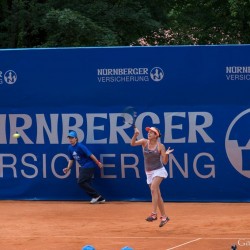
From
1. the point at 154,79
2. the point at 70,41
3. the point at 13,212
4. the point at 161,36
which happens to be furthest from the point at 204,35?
the point at 13,212

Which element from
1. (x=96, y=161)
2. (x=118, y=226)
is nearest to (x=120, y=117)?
(x=96, y=161)

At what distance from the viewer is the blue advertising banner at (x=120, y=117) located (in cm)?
1781

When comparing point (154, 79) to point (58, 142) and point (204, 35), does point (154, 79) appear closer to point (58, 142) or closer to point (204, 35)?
point (58, 142)

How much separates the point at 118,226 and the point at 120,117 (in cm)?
313

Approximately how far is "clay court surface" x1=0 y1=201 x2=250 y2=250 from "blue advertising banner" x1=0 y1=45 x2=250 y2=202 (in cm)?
45

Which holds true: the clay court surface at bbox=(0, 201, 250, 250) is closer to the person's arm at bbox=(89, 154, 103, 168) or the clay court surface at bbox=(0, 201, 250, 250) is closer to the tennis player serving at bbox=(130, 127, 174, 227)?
the tennis player serving at bbox=(130, 127, 174, 227)

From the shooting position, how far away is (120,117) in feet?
60.1

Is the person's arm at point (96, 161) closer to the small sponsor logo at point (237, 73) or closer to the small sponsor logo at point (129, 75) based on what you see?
the small sponsor logo at point (129, 75)

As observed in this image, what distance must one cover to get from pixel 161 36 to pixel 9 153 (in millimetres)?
10781

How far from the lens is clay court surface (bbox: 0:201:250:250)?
14260 millimetres

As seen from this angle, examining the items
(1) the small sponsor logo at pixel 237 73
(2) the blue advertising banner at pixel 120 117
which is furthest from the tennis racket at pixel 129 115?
(1) the small sponsor logo at pixel 237 73

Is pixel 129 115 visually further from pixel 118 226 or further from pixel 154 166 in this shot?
pixel 154 166

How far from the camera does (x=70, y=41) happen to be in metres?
25.3

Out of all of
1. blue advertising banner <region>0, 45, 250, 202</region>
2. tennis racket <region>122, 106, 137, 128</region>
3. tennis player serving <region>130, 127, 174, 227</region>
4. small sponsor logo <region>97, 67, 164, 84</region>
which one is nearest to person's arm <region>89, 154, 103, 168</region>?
blue advertising banner <region>0, 45, 250, 202</region>
